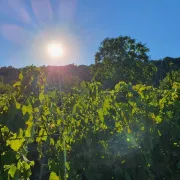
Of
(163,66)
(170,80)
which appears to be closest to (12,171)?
(170,80)

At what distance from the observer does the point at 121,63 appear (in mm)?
30141

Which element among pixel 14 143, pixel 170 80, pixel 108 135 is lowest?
pixel 108 135

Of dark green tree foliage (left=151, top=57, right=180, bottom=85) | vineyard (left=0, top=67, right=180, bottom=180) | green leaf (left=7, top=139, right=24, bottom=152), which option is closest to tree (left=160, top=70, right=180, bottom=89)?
vineyard (left=0, top=67, right=180, bottom=180)

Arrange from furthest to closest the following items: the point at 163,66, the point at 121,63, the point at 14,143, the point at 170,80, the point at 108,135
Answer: the point at 163,66 < the point at 121,63 < the point at 170,80 < the point at 108,135 < the point at 14,143

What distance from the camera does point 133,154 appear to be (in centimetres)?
254

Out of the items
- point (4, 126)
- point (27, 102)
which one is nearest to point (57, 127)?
point (27, 102)

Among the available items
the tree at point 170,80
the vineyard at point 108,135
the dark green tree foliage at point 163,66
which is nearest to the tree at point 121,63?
the dark green tree foliage at point 163,66

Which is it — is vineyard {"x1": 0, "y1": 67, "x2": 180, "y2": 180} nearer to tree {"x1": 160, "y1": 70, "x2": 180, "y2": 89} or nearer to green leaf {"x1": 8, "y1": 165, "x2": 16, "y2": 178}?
green leaf {"x1": 8, "y1": 165, "x2": 16, "y2": 178}

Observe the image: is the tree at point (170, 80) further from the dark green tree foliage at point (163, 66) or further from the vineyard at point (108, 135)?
the dark green tree foliage at point (163, 66)

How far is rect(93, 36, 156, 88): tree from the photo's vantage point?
1156 inches

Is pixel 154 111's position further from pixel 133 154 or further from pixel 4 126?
pixel 4 126

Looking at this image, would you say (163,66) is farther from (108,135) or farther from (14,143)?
(14,143)

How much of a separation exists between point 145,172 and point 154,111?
55cm

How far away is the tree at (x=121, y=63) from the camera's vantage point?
29.4m
